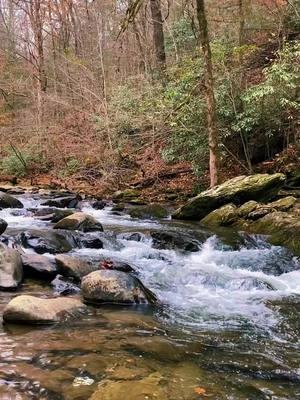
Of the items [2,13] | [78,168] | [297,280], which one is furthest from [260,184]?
[2,13]

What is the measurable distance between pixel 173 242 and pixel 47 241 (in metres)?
2.24

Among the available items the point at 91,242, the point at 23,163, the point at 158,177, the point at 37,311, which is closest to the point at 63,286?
the point at 37,311

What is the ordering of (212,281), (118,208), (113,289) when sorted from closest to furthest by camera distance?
(113,289)
(212,281)
(118,208)

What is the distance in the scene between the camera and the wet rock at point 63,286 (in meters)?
5.70

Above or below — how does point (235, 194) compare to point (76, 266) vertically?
above

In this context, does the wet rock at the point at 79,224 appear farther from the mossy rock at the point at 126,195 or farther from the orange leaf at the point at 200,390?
the orange leaf at the point at 200,390

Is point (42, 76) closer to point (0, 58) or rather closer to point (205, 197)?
point (0, 58)

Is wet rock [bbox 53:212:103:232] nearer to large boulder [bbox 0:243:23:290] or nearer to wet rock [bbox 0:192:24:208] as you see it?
large boulder [bbox 0:243:23:290]

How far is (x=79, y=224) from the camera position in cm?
923

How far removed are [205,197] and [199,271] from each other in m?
4.04

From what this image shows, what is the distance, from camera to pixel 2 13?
25.3 metres

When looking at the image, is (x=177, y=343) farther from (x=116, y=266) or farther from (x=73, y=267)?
(x=116, y=266)

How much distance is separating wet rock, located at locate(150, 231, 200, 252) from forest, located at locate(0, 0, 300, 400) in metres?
0.03

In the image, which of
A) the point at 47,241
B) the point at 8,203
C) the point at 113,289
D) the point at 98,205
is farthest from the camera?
the point at 98,205
